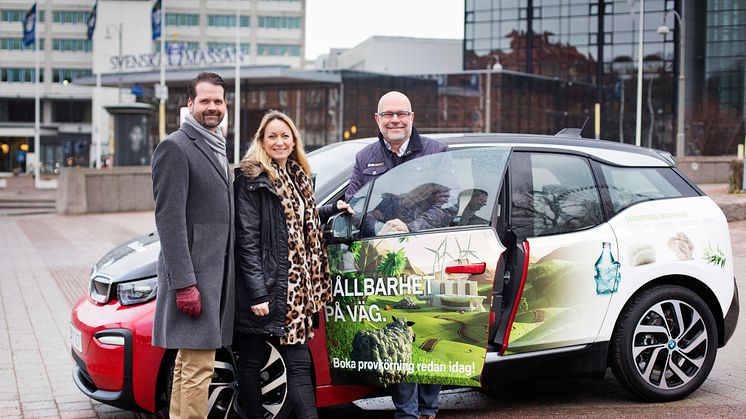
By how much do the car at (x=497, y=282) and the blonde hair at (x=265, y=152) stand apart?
39 centimetres

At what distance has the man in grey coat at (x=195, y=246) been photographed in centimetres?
436

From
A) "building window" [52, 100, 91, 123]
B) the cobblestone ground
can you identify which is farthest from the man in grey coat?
"building window" [52, 100, 91, 123]

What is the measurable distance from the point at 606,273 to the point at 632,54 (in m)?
67.0

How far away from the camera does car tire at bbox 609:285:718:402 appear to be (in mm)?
5645

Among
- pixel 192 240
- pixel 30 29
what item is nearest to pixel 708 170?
pixel 192 240

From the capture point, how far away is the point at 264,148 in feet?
15.5

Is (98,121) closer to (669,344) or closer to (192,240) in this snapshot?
(669,344)

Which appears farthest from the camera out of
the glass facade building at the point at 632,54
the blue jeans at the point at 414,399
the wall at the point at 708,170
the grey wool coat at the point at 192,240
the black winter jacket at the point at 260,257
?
the glass facade building at the point at 632,54

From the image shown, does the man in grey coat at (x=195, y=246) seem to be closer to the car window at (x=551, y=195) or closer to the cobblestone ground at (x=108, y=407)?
the cobblestone ground at (x=108, y=407)

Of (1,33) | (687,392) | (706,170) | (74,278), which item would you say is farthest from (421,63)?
(687,392)

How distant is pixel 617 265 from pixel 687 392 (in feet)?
3.39

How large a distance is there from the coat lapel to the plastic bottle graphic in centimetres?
230

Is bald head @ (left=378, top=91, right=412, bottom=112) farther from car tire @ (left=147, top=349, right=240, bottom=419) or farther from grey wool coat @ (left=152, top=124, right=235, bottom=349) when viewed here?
car tire @ (left=147, top=349, right=240, bottom=419)

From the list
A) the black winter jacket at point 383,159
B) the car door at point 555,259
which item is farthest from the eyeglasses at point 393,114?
the car door at point 555,259
